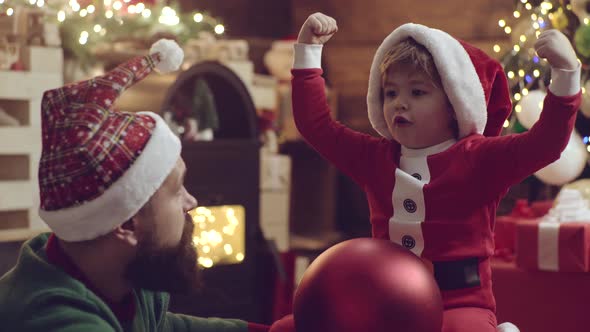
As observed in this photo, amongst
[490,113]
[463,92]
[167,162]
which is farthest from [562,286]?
[167,162]

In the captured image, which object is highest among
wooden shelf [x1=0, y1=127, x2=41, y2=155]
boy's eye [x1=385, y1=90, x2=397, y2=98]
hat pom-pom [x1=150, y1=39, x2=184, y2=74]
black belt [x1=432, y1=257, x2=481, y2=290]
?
hat pom-pom [x1=150, y1=39, x2=184, y2=74]

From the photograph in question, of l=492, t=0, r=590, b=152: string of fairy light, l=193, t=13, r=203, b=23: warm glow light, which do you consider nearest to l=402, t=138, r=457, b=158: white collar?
l=492, t=0, r=590, b=152: string of fairy light

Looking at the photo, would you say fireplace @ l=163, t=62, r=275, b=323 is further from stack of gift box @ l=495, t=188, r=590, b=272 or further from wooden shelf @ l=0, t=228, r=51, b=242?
stack of gift box @ l=495, t=188, r=590, b=272

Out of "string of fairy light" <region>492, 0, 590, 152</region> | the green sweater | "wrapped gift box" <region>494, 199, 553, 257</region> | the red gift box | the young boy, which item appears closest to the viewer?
the green sweater

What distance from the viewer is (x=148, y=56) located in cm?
155

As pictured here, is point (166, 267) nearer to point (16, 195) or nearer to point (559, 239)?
point (559, 239)

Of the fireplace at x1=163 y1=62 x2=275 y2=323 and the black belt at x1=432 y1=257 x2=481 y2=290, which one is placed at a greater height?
the black belt at x1=432 y1=257 x2=481 y2=290

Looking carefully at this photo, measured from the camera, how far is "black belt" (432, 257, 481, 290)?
1.71 m

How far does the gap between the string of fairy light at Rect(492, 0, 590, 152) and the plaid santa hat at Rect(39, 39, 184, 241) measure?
6.26ft

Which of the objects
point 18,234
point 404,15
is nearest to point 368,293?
point 18,234

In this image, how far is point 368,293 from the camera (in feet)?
4.75

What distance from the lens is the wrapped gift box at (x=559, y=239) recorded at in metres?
2.43

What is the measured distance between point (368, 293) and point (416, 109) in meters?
0.44

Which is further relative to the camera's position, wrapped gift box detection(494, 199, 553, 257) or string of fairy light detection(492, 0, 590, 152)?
string of fairy light detection(492, 0, 590, 152)
